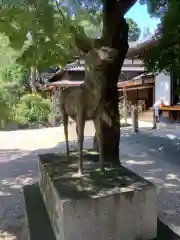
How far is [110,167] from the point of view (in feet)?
11.3

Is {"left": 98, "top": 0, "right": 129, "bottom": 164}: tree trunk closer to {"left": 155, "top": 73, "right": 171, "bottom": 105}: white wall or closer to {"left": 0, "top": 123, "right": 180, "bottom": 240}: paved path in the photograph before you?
{"left": 0, "top": 123, "right": 180, "bottom": 240}: paved path

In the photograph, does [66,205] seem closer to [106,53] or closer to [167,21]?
[106,53]

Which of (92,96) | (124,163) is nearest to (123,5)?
(92,96)

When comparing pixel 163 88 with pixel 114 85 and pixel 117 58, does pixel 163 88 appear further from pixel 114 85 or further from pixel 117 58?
pixel 117 58

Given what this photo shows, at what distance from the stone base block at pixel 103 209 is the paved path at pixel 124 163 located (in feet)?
3.22

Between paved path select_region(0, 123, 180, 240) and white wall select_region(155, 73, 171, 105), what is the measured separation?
2.35 metres

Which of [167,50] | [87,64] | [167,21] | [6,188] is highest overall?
[167,21]

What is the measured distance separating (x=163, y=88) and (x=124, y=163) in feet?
22.9

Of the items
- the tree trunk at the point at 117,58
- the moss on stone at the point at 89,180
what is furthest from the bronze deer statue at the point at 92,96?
the tree trunk at the point at 117,58

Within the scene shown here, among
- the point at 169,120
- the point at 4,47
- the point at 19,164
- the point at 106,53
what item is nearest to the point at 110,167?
the point at 106,53

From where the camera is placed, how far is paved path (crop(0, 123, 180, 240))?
396 centimetres

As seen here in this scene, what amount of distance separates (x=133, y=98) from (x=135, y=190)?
56.5 ft

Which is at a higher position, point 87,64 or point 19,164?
point 87,64

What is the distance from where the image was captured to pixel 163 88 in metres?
12.9
